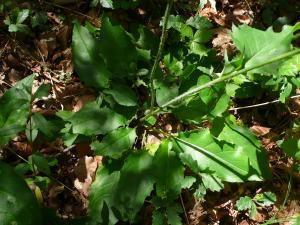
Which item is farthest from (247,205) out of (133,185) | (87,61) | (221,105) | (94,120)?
(87,61)

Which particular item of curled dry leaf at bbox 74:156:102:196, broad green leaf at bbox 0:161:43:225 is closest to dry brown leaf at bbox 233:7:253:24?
curled dry leaf at bbox 74:156:102:196

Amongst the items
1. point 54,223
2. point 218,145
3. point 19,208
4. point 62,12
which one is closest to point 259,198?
point 218,145

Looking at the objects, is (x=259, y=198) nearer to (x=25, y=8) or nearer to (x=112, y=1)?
(x=112, y=1)

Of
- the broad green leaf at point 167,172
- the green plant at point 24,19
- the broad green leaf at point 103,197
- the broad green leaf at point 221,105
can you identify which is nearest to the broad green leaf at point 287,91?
the broad green leaf at point 221,105

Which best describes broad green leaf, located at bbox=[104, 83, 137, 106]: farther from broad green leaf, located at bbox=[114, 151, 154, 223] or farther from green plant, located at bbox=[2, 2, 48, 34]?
green plant, located at bbox=[2, 2, 48, 34]

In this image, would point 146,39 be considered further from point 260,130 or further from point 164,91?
point 260,130
